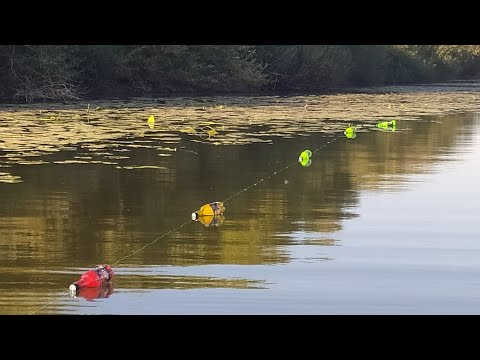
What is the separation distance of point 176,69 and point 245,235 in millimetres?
30500

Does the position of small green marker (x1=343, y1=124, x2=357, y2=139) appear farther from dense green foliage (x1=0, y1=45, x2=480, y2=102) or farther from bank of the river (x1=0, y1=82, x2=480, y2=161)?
dense green foliage (x1=0, y1=45, x2=480, y2=102)

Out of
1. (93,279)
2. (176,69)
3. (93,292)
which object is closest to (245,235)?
(93,279)

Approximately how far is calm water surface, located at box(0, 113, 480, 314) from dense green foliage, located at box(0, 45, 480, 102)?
15289 mm

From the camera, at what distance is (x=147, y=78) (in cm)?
4038

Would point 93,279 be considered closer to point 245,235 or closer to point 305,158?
point 245,235

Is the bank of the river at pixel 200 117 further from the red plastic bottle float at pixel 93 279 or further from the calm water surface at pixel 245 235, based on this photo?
the red plastic bottle float at pixel 93 279

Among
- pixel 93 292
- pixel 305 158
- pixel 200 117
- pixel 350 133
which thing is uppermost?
pixel 200 117

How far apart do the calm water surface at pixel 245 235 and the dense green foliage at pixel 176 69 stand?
15.3 meters

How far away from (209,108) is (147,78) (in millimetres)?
9049

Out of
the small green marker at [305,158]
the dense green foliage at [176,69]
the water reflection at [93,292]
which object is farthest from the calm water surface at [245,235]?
the dense green foliage at [176,69]

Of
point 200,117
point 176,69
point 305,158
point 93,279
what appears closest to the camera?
point 93,279

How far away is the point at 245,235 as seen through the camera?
11.1 metres

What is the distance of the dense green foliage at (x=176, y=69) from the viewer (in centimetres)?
3350
